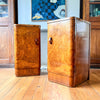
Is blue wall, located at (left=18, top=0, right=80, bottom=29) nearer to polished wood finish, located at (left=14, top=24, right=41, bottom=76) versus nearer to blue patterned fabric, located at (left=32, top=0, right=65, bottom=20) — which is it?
blue patterned fabric, located at (left=32, top=0, right=65, bottom=20)

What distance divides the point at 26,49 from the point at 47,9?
104cm

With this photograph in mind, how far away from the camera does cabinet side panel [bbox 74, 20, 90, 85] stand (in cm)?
120

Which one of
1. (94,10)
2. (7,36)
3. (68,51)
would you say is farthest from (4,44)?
(94,10)

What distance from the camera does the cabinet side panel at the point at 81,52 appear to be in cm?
120

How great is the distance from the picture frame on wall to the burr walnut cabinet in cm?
99

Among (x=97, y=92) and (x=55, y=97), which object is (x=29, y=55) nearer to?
(x=55, y=97)

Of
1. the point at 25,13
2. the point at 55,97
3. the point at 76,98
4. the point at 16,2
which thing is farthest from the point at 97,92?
the point at 16,2

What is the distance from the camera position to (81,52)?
4.19 feet

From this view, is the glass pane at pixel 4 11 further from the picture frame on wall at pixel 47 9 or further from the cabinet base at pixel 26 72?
the cabinet base at pixel 26 72

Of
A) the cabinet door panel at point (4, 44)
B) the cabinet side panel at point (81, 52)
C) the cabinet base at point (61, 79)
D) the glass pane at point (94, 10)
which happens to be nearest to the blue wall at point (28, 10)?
the glass pane at point (94, 10)

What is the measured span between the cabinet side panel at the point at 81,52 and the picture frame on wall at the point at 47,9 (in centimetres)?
98

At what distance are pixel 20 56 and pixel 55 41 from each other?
547 millimetres

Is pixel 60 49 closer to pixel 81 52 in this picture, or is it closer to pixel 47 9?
pixel 81 52

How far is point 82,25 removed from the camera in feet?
4.20
